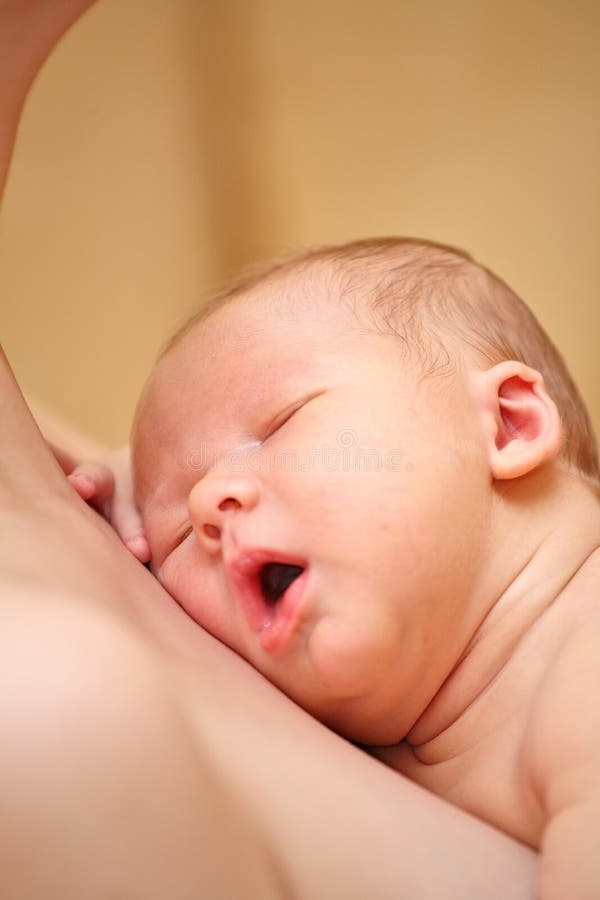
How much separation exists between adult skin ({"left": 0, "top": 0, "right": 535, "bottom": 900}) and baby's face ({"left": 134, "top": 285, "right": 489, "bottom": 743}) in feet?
0.13

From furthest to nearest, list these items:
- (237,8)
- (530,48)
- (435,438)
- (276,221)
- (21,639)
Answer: (276,221) → (237,8) → (530,48) → (435,438) → (21,639)

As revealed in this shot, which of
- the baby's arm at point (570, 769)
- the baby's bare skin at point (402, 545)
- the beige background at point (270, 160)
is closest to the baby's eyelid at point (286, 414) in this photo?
the baby's bare skin at point (402, 545)

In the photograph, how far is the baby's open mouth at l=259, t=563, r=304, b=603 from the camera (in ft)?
2.27

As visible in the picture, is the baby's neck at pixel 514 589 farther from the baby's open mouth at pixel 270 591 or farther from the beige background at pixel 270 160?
the beige background at pixel 270 160

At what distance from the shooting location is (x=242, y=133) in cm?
165

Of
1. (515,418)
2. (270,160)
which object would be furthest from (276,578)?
(270,160)

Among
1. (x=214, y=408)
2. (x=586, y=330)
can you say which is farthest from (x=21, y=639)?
(x=586, y=330)

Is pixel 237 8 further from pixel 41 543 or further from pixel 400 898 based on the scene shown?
pixel 400 898

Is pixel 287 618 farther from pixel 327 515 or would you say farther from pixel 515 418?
pixel 515 418

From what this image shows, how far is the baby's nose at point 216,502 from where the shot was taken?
671 mm

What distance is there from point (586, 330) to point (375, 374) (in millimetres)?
792

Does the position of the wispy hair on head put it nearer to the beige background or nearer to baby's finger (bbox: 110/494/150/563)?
baby's finger (bbox: 110/494/150/563)

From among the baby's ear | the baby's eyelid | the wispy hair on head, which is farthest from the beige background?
the baby's eyelid

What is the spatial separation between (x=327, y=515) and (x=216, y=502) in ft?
0.26
